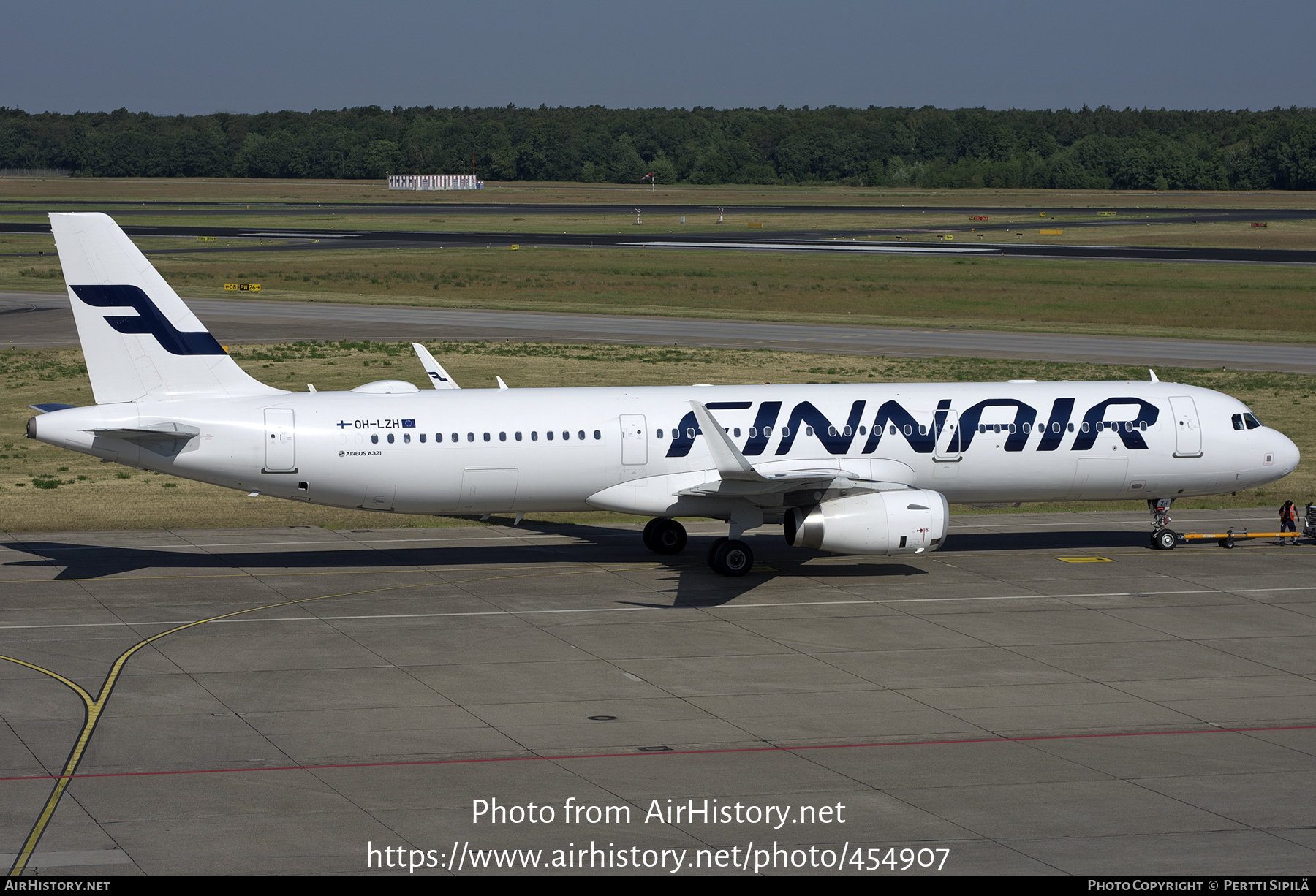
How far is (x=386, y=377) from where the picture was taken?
70.7 m

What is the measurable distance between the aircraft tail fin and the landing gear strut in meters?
26.0

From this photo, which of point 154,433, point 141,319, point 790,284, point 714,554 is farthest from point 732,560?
point 790,284

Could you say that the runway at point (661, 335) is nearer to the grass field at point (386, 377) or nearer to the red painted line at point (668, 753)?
the grass field at point (386, 377)

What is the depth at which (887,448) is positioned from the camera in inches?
1483

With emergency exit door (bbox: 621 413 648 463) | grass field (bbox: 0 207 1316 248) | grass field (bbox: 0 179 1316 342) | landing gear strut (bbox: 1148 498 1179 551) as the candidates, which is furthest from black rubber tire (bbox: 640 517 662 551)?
grass field (bbox: 0 207 1316 248)

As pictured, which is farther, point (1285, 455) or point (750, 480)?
point (1285, 455)

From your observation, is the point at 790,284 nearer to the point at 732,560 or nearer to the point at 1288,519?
the point at 1288,519

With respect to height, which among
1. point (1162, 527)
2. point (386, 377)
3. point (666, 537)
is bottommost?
point (666, 537)

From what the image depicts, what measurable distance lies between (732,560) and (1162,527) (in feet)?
43.9

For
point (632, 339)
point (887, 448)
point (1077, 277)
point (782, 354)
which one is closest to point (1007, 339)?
point (782, 354)

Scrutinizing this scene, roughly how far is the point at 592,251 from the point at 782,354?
63625 millimetres

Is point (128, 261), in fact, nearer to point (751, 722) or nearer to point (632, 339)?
point (751, 722)

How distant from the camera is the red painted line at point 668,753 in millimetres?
21844

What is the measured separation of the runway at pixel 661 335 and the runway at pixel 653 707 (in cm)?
4097
